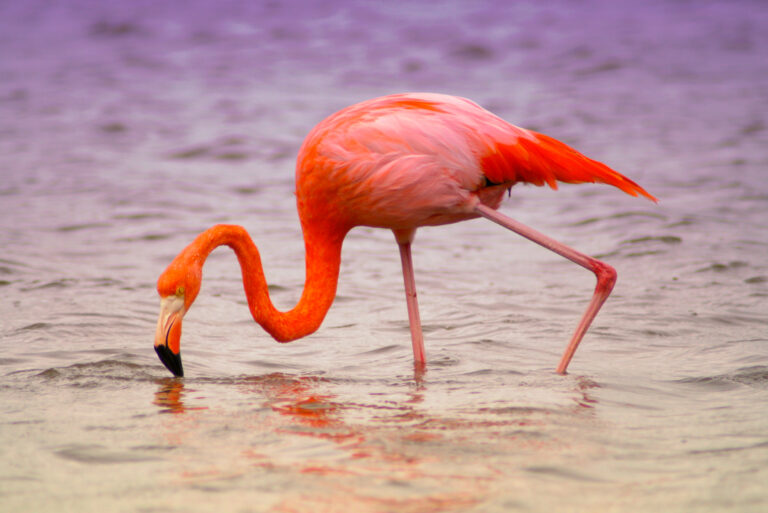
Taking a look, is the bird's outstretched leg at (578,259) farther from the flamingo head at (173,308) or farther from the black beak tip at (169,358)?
the black beak tip at (169,358)

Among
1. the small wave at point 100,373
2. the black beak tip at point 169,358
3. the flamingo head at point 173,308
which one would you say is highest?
the flamingo head at point 173,308

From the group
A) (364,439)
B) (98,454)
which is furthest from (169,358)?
(364,439)

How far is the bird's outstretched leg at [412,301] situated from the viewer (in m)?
4.49

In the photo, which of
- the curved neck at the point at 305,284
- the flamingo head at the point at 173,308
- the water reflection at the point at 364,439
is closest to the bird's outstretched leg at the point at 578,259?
the water reflection at the point at 364,439

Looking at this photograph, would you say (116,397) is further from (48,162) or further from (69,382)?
(48,162)

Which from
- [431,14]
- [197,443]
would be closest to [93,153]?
[197,443]

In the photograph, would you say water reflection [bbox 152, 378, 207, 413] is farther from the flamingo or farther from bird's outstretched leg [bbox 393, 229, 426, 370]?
bird's outstretched leg [bbox 393, 229, 426, 370]

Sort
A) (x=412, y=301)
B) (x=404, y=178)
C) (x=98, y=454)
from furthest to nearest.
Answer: (x=412, y=301) → (x=404, y=178) → (x=98, y=454)

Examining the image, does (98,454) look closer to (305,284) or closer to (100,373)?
(100,373)

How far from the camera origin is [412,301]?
15.3 feet

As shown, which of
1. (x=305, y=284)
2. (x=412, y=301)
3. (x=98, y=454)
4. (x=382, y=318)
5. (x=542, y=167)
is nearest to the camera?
(x=98, y=454)

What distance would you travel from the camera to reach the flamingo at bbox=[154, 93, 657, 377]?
416 cm

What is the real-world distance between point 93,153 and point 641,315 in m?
8.25

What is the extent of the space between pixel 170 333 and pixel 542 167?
1820mm
